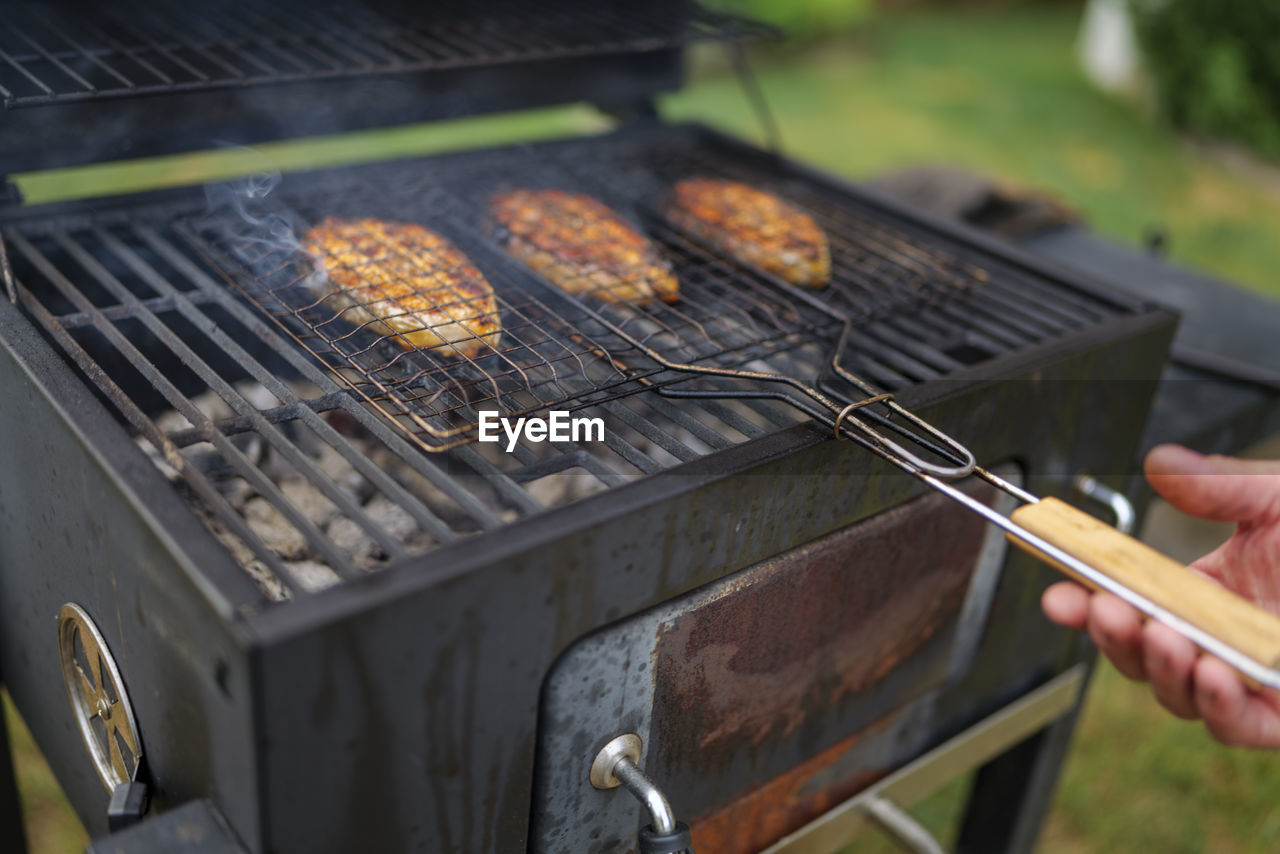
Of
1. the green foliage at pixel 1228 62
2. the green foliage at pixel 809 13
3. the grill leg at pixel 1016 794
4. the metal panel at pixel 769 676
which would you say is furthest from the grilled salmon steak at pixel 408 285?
the green foliage at pixel 809 13

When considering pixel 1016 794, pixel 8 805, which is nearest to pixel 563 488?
pixel 8 805

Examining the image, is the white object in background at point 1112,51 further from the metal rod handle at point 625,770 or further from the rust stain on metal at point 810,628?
the metal rod handle at point 625,770

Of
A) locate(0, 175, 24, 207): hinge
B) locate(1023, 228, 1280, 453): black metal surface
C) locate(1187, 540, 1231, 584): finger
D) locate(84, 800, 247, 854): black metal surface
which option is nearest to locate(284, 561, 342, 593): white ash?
locate(84, 800, 247, 854): black metal surface

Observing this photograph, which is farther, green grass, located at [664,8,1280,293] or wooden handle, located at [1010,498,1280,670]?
green grass, located at [664,8,1280,293]

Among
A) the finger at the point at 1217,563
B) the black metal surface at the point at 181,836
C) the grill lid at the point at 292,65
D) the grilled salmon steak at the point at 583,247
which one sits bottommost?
the black metal surface at the point at 181,836

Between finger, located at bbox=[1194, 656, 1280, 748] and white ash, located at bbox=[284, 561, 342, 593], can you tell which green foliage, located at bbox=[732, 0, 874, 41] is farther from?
finger, located at bbox=[1194, 656, 1280, 748]

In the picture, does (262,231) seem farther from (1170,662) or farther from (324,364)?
(1170,662)

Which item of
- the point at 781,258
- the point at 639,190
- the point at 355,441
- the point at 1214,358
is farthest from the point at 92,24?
the point at 1214,358
